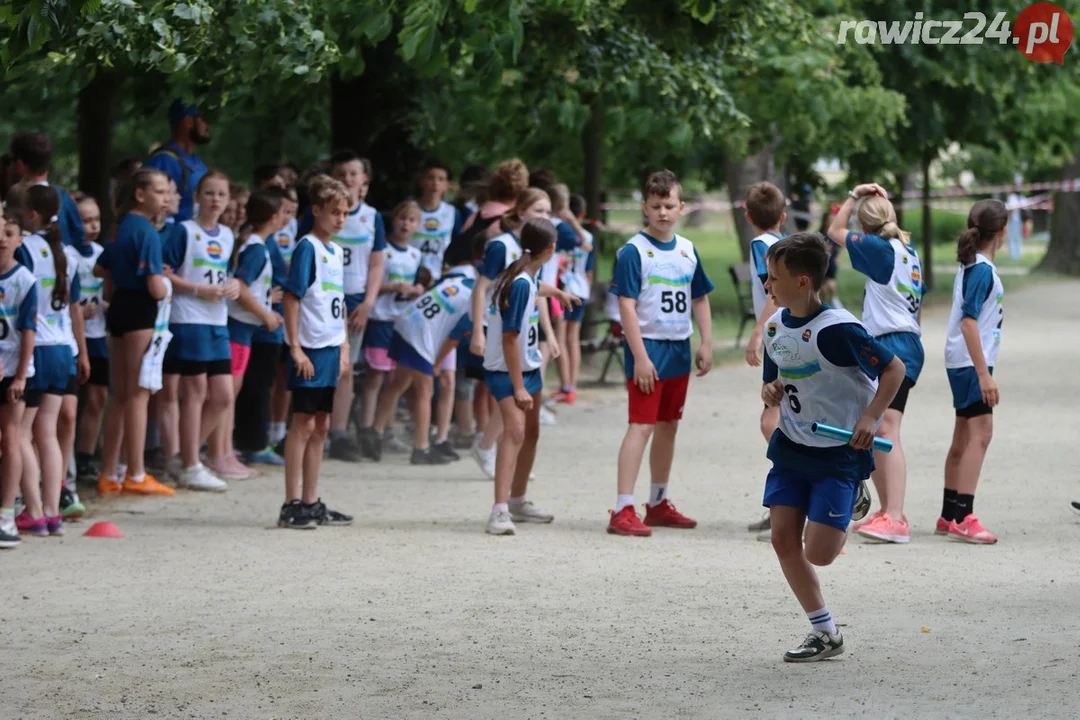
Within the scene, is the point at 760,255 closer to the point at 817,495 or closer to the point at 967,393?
the point at 967,393

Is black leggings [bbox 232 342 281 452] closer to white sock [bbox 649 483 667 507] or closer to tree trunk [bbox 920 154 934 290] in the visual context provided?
white sock [bbox 649 483 667 507]

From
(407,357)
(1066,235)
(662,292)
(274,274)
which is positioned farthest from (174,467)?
(1066,235)

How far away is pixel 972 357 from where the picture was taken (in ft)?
27.9

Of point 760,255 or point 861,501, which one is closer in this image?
point 861,501

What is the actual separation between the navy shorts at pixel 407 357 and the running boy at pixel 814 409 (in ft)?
18.2

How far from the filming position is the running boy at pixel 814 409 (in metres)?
6.00

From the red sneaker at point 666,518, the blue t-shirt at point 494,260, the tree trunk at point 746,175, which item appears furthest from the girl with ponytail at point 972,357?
the tree trunk at point 746,175

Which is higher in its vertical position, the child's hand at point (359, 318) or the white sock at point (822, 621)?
the child's hand at point (359, 318)

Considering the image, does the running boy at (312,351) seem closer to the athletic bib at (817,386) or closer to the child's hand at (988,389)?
the child's hand at (988,389)

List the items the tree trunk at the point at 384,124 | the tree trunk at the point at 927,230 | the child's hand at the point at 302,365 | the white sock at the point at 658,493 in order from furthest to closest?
the tree trunk at the point at 927,230, the tree trunk at the point at 384,124, the white sock at the point at 658,493, the child's hand at the point at 302,365

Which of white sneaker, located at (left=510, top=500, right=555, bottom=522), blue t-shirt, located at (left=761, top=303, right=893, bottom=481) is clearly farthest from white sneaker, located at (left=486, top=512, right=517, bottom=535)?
blue t-shirt, located at (left=761, top=303, right=893, bottom=481)

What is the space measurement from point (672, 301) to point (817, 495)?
300 centimetres

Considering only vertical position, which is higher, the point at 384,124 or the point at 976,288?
the point at 384,124

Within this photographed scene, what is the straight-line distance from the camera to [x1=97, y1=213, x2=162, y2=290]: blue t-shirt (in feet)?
32.1
